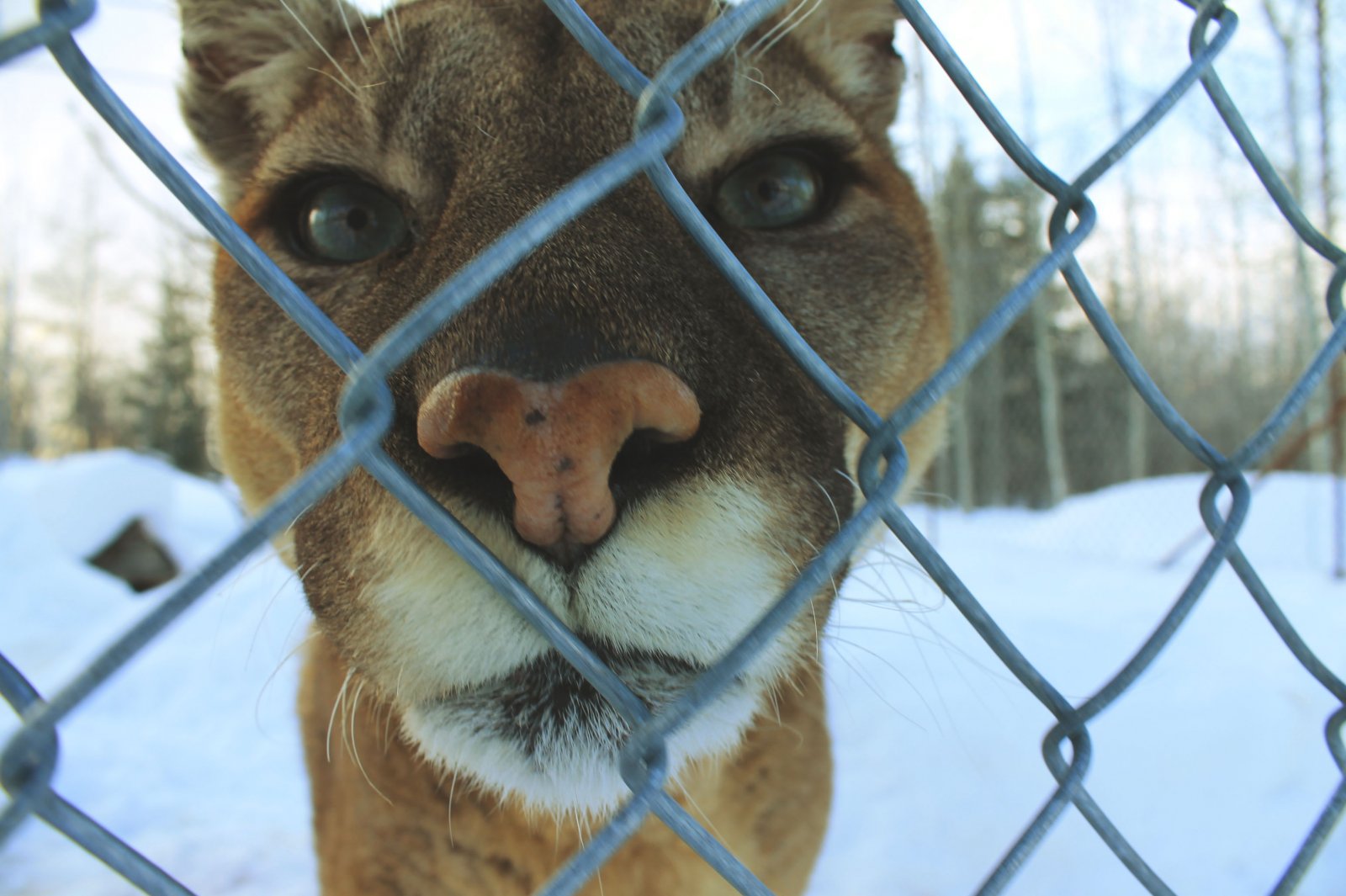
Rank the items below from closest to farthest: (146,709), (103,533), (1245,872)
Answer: (1245,872) < (146,709) < (103,533)

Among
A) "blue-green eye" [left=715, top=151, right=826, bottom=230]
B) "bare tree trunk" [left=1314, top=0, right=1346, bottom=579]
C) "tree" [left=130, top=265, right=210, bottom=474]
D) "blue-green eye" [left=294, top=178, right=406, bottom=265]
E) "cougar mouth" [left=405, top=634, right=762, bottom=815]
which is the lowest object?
"tree" [left=130, top=265, right=210, bottom=474]

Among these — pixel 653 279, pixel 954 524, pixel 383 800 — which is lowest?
pixel 383 800

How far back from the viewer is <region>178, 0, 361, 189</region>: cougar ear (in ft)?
6.57

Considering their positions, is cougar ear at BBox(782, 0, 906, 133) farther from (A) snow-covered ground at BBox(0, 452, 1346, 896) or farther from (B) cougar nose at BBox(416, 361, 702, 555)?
(B) cougar nose at BBox(416, 361, 702, 555)

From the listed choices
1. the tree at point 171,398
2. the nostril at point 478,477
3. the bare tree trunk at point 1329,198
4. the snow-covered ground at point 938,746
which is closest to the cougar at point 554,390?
the nostril at point 478,477

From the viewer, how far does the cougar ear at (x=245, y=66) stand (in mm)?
2004

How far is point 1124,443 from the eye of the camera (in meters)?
20.8

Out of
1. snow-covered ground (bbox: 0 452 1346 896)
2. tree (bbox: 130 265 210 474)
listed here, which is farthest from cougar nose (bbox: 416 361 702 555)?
Result: tree (bbox: 130 265 210 474)

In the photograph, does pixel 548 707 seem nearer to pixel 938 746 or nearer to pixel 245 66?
pixel 245 66

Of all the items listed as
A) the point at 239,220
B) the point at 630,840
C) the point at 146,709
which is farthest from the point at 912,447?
the point at 146,709

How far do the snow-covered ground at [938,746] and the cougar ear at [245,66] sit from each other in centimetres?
123

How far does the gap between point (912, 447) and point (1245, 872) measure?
6.39 ft

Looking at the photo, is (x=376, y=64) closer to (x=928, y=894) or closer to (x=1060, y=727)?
(x=1060, y=727)

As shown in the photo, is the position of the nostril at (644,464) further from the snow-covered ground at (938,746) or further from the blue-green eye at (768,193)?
the blue-green eye at (768,193)
